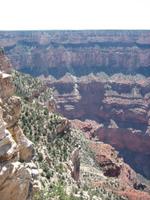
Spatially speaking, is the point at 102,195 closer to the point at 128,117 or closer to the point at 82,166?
the point at 82,166

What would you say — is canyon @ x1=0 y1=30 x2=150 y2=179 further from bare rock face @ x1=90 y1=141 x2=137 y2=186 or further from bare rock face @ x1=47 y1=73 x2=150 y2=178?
bare rock face @ x1=90 y1=141 x2=137 y2=186

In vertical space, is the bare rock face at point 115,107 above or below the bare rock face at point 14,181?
below

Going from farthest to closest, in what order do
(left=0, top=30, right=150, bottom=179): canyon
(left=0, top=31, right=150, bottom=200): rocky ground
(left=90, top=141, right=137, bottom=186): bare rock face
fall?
(left=0, top=30, right=150, bottom=179): canyon < (left=90, top=141, right=137, bottom=186): bare rock face < (left=0, top=31, right=150, bottom=200): rocky ground

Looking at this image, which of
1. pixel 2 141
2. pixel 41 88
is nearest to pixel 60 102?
pixel 41 88

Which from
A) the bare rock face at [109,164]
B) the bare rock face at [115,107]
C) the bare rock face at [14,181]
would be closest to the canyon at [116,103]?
the bare rock face at [115,107]

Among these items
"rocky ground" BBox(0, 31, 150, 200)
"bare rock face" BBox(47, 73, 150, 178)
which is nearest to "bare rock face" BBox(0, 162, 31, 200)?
"rocky ground" BBox(0, 31, 150, 200)

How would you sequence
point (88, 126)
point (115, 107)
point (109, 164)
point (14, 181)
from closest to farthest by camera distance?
1. point (14, 181)
2. point (109, 164)
3. point (88, 126)
4. point (115, 107)

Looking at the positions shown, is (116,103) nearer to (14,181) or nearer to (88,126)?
(88,126)

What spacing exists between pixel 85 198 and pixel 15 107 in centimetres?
1314

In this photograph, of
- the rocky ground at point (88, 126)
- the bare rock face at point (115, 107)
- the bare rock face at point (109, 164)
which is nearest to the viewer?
the rocky ground at point (88, 126)

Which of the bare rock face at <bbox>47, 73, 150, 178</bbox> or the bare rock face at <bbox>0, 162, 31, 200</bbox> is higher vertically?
the bare rock face at <bbox>0, 162, 31, 200</bbox>

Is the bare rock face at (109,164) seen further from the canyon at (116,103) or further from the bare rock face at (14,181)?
the bare rock face at (14,181)

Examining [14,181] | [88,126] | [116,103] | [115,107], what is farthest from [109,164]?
[14,181]

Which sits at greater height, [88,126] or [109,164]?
[88,126]
